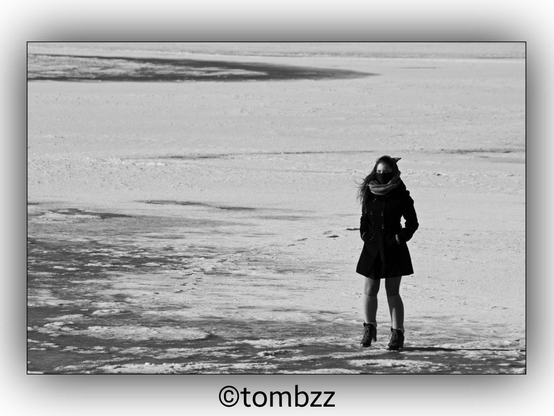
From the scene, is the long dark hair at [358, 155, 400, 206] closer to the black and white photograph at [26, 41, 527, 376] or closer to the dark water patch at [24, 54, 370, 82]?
the black and white photograph at [26, 41, 527, 376]

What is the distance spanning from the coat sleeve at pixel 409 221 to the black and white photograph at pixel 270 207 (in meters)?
0.24

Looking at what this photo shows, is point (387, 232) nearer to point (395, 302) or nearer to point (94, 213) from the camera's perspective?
point (395, 302)

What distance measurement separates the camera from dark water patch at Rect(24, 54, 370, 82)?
7844 millimetres

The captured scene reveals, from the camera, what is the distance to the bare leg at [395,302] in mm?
7336

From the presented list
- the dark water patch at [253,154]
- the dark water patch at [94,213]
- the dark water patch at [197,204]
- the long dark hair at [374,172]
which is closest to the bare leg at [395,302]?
the long dark hair at [374,172]

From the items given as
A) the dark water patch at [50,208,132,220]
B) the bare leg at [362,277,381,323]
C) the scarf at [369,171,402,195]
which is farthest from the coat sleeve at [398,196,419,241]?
the dark water patch at [50,208,132,220]

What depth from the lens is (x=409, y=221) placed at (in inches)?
282

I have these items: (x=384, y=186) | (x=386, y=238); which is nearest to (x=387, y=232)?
(x=386, y=238)

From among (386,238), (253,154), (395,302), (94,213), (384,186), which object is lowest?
(395,302)

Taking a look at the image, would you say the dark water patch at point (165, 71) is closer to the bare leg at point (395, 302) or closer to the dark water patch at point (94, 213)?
the dark water patch at point (94, 213)

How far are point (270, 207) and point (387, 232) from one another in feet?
3.14

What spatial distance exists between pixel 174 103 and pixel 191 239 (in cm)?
87
